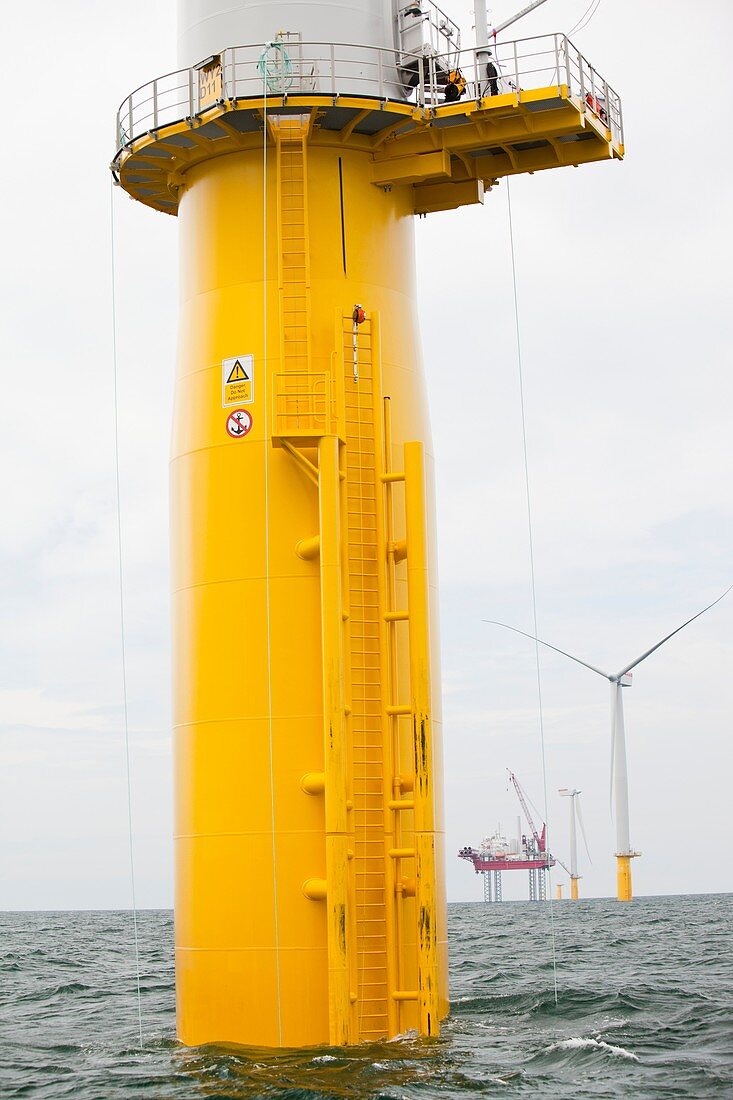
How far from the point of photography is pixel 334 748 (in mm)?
19531

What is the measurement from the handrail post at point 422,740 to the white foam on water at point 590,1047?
197 cm

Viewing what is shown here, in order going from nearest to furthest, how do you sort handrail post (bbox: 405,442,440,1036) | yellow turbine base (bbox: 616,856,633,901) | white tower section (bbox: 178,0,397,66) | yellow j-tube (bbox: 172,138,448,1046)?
Answer: handrail post (bbox: 405,442,440,1036) → yellow j-tube (bbox: 172,138,448,1046) → white tower section (bbox: 178,0,397,66) → yellow turbine base (bbox: 616,856,633,901)

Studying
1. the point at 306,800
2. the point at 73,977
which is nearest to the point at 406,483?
the point at 306,800

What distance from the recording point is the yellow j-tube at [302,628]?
19938mm

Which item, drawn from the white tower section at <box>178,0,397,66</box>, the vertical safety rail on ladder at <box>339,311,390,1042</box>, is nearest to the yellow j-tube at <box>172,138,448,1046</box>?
the vertical safety rail on ladder at <box>339,311,390,1042</box>

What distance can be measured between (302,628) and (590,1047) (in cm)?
716

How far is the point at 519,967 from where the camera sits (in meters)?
39.8

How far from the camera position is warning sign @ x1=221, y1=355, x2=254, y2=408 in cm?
2153

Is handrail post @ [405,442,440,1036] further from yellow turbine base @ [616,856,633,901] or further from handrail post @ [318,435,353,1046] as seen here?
yellow turbine base @ [616,856,633,901]

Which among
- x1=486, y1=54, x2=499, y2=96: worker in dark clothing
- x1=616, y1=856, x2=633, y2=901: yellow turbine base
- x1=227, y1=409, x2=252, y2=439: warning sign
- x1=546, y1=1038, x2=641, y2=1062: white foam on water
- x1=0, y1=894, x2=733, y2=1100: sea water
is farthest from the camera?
x1=616, y1=856, x2=633, y2=901: yellow turbine base

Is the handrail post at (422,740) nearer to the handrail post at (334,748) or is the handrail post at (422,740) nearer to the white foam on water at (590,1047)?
the handrail post at (334,748)

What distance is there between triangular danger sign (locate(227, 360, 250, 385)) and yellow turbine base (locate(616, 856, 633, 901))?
69.0 meters

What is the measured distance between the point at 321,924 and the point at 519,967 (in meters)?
21.2

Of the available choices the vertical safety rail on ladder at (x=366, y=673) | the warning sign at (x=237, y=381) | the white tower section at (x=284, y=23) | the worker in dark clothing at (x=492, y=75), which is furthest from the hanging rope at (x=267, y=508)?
the worker in dark clothing at (x=492, y=75)
